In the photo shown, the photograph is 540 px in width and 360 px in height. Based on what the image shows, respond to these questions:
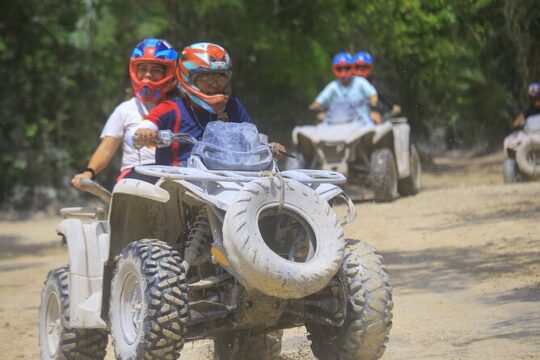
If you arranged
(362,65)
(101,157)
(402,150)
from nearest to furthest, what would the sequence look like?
(101,157)
(402,150)
(362,65)

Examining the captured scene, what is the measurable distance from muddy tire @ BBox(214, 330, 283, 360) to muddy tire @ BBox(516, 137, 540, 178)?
399 inches

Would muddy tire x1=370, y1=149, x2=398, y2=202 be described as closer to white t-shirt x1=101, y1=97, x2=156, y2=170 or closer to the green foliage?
the green foliage

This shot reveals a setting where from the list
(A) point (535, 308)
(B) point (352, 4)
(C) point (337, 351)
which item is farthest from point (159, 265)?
(B) point (352, 4)

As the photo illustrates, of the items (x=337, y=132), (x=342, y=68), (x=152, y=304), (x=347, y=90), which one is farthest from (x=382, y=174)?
(x=152, y=304)

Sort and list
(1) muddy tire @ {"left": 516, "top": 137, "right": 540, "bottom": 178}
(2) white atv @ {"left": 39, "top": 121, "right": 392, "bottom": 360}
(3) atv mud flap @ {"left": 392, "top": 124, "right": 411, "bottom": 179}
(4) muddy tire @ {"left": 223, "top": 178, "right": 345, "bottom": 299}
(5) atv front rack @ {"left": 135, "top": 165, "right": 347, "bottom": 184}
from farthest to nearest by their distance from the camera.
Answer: (1) muddy tire @ {"left": 516, "top": 137, "right": 540, "bottom": 178}, (3) atv mud flap @ {"left": 392, "top": 124, "right": 411, "bottom": 179}, (5) atv front rack @ {"left": 135, "top": 165, "right": 347, "bottom": 184}, (2) white atv @ {"left": 39, "top": 121, "right": 392, "bottom": 360}, (4) muddy tire @ {"left": 223, "top": 178, "right": 345, "bottom": 299}

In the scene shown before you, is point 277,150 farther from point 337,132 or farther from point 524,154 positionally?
point 524,154

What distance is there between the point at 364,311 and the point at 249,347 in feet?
4.42

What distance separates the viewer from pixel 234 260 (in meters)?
5.69

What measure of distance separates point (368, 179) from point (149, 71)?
26.9 feet

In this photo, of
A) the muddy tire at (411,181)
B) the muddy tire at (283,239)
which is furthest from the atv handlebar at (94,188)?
the muddy tire at (411,181)

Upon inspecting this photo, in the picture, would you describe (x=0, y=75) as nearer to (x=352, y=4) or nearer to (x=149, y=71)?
(x=352, y=4)

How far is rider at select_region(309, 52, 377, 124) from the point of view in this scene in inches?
660

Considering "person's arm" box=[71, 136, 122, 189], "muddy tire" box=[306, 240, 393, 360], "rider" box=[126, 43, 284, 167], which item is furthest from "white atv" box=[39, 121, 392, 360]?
"person's arm" box=[71, 136, 122, 189]

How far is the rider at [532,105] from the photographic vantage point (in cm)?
1744
